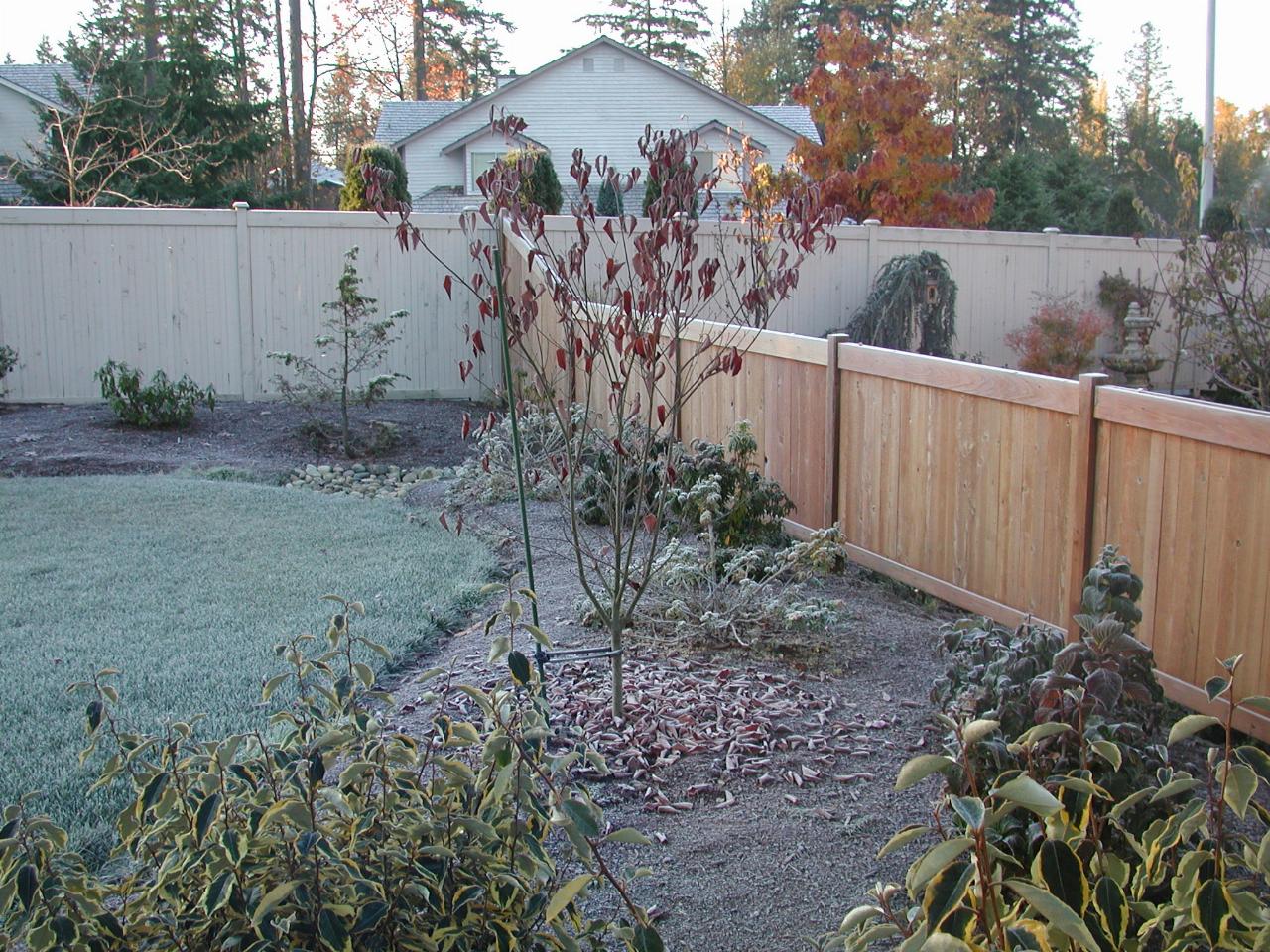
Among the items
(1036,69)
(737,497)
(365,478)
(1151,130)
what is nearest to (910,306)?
(365,478)

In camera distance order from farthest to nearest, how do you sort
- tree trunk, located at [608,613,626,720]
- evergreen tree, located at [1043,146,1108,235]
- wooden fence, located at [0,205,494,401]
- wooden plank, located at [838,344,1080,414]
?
evergreen tree, located at [1043,146,1108,235], wooden fence, located at [0,205,494,401], wooden plank, located at [838,344,1080,414], tree trunk, located at [608,613,626,720]

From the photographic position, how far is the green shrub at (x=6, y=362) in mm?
11102

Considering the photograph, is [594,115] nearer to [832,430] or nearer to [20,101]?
[20,101]

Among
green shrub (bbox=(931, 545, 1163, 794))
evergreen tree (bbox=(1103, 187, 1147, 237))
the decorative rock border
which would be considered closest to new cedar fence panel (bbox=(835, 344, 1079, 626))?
green shrub (bbox=(931, 545, 1163, 794))

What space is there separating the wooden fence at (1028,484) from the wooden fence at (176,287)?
19.4 feet

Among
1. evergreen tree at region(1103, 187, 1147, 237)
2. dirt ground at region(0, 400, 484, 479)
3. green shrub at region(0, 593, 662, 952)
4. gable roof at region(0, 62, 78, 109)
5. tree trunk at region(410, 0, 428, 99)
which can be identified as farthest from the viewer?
tree trunk at region(410, 0, 428, 99)

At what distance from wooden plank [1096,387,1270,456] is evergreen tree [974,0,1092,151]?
38.5m

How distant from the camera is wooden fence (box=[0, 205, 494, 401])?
38.0 feet

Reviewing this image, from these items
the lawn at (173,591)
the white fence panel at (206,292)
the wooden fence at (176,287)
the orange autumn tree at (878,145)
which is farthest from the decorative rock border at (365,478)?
the orange autumn tree at (878,145)

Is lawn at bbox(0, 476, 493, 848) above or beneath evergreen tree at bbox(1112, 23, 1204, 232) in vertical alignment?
beneath

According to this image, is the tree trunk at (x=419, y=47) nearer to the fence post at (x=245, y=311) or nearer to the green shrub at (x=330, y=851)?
the fence post at (x=245, y=311)

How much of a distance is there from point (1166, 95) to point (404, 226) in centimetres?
5488

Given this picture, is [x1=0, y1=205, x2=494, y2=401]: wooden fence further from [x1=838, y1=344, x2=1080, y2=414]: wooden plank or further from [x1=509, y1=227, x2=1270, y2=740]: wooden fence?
[x1=838, y1=344, x2=1080, y2=414]: wooden plank

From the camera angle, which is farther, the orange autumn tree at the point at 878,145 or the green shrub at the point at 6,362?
the orange autumn tree at the point at 878,145
